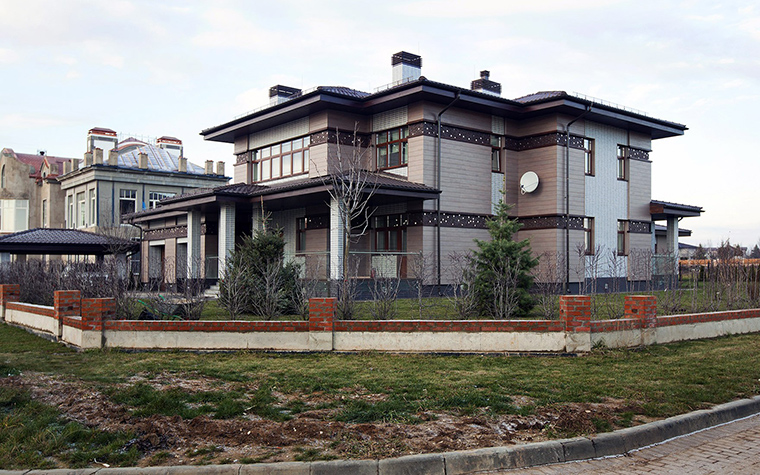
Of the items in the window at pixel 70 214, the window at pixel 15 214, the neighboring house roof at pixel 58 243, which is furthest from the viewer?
the window at pixel 15 214

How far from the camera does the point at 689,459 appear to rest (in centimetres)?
598

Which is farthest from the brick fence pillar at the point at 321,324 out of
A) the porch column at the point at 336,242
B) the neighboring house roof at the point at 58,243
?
the neighboring house roof at the point at 58,243

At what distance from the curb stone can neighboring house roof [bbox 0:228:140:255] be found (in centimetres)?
2365

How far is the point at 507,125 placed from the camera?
24.9m

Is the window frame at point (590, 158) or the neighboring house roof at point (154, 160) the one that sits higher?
the neighboring house roof at point (154, 160)

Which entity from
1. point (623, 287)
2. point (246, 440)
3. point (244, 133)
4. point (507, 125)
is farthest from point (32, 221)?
point (246, 440)

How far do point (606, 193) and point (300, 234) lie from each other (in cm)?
1332

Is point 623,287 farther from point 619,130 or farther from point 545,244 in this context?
point 619,130

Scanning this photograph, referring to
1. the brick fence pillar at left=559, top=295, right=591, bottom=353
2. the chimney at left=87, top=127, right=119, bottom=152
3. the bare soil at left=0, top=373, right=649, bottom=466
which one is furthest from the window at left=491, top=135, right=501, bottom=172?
the chimney at left=87, top=127, right=119, bottom=152

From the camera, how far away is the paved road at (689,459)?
18.5ft

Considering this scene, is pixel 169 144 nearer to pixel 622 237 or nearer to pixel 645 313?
pixel 622 237

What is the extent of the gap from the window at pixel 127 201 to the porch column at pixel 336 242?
27809 mm

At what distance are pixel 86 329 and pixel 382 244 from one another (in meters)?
13.7

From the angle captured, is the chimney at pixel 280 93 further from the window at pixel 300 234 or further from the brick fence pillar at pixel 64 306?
the brick fence pillar at pixel 64 306
